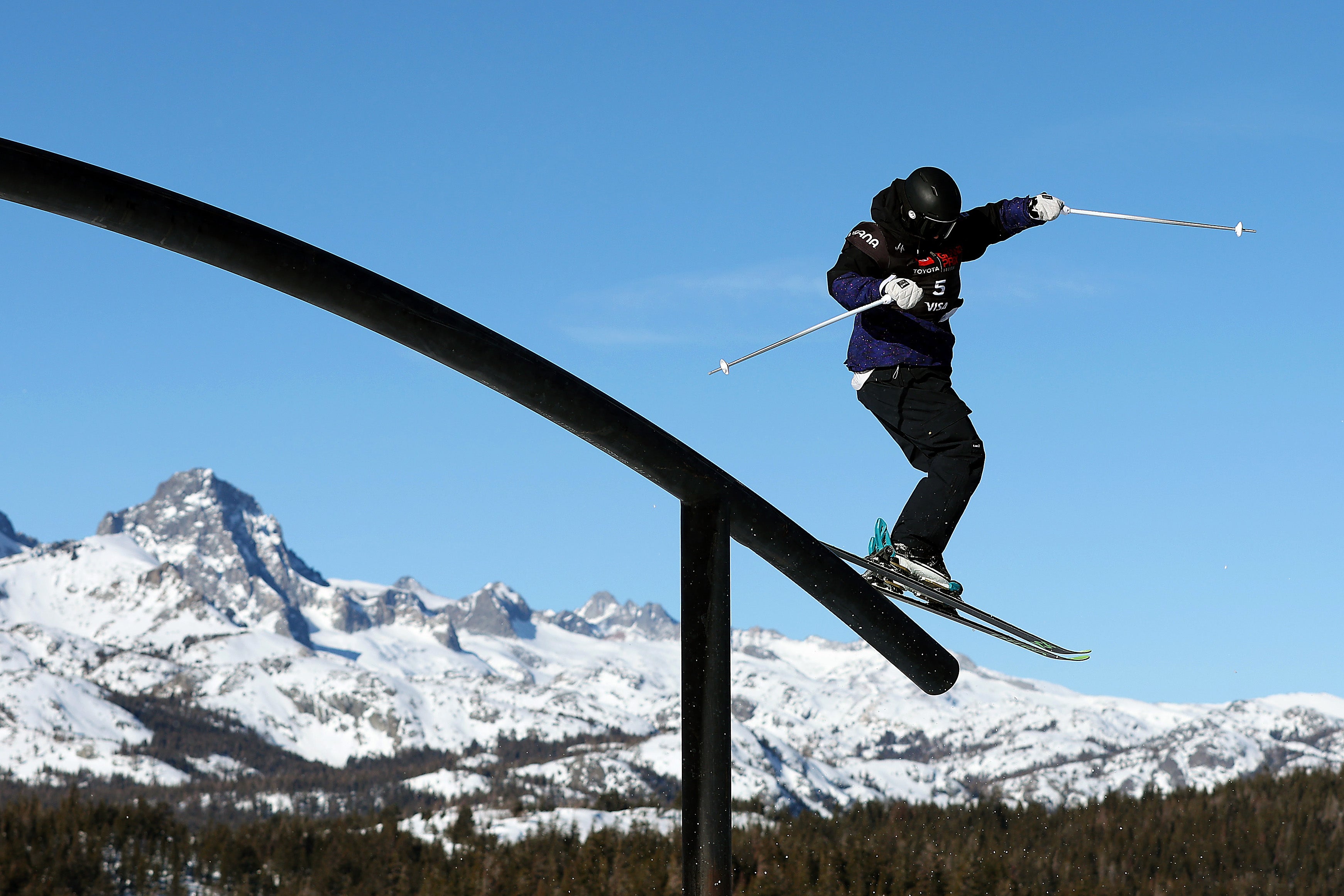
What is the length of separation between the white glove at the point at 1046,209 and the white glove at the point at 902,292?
1208 millimetres

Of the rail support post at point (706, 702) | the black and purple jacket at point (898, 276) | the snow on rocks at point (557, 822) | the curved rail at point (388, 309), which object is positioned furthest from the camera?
the snow on rocks at point (557, 822)

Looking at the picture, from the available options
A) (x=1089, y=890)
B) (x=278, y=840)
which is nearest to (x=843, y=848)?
(x=1089, y=890)

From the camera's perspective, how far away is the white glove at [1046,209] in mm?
6617

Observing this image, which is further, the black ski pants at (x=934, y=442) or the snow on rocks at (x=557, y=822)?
the snow on rocks at (x=557, y=822)

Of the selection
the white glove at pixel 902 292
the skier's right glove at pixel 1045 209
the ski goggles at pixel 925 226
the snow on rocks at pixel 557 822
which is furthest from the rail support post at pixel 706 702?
the snow on rocks at pixel 557 822

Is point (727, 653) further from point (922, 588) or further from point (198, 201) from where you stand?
point (922, 588)

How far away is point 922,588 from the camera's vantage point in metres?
6.17

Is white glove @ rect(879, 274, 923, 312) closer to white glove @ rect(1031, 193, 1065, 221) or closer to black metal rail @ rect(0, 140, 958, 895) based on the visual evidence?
white glove @ rect(1031, 193, 1065, 221)

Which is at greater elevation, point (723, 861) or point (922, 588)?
point (922, 588)

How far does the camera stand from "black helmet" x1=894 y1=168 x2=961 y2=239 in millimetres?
5930

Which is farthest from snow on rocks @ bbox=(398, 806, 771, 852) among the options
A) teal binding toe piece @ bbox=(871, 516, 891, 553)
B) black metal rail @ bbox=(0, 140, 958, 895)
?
black metal rail @ bbox=(0, 140, 958, 895)

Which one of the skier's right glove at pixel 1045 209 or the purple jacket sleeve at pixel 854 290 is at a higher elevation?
the skier's right glove at pixel 1045 209

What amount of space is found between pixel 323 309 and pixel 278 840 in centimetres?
2729

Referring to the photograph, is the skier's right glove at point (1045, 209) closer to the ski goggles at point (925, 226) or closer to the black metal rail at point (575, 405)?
the ski goggles at point (925, 226)
